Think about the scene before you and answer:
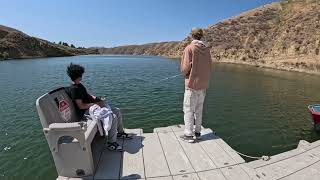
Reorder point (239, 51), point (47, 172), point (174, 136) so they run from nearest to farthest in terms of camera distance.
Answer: point (174, 136) < point (47, 172) < point (239, 51)

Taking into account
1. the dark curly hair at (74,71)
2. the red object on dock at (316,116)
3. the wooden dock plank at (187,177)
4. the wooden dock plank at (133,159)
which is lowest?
the red object on dock at (316,116)

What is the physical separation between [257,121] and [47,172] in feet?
35.1

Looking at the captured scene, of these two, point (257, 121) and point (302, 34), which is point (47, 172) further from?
point (302, 34)

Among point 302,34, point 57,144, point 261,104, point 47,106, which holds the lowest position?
point 261,104

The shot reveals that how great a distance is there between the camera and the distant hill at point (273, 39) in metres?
53.0

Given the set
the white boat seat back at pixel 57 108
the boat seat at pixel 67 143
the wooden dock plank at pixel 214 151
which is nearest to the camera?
the boat seat at pixel 67 143

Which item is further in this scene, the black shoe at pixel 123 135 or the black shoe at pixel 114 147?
the black shoe at pixel 123 135

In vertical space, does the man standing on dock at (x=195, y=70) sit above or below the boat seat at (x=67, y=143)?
above

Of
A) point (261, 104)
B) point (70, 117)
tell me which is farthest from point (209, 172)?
point (261, 104)

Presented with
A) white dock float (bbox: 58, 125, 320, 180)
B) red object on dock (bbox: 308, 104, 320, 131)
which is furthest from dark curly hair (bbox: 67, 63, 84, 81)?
red object on dock (bbox: 308, 104, 320, 131)

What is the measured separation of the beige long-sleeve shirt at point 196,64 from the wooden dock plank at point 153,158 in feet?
5.87

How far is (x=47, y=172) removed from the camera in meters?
8.27

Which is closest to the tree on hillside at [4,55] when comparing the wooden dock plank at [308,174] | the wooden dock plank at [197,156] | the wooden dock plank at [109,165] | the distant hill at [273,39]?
the distant hill at [273,39]

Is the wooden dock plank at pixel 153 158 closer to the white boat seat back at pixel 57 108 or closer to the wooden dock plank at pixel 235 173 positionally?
the wooden dock plank at pixel 235 173
